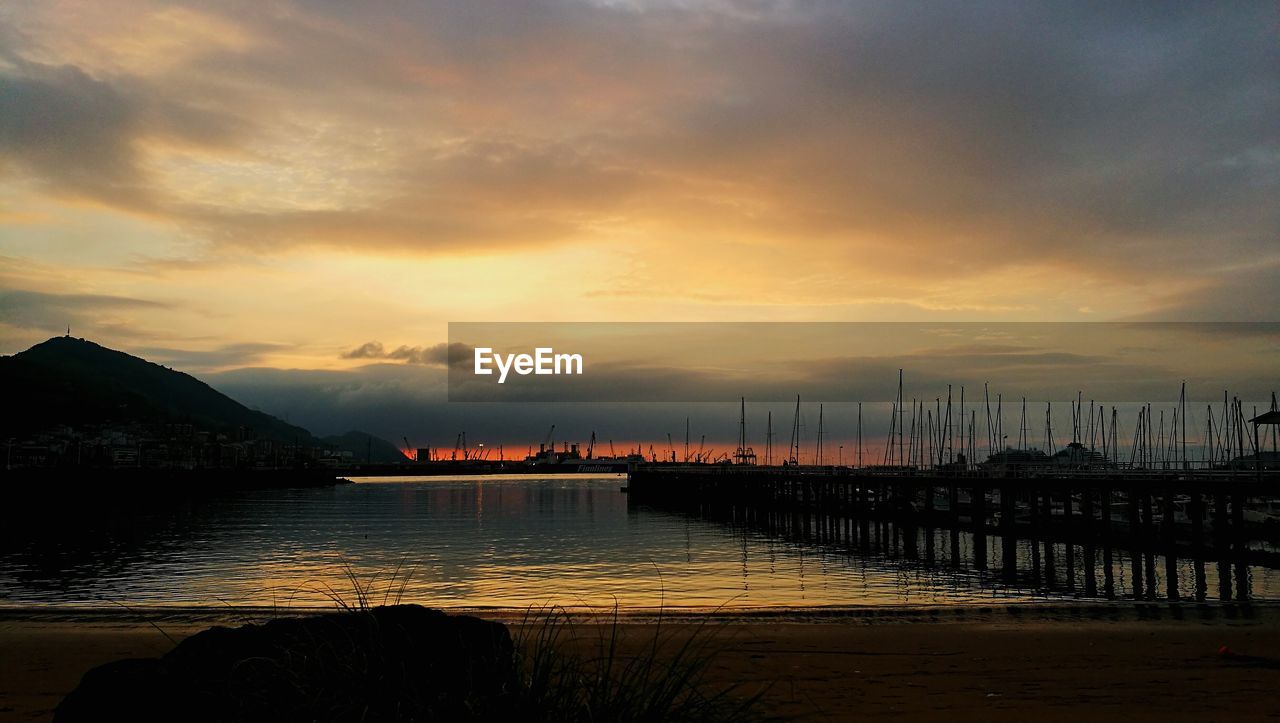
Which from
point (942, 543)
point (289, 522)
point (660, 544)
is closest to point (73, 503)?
point (289, 522)

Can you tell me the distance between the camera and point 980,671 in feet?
41.2

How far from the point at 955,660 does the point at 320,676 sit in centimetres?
1047

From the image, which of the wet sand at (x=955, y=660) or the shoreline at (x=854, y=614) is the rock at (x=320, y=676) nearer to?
the wet sand at (x=955, y=660)

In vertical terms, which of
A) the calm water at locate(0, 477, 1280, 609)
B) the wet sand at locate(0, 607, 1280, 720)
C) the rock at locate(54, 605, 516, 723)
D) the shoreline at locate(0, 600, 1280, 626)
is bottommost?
the calm water at locate(0, 477, 1280, 609)

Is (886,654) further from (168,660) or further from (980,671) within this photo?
(168,660)

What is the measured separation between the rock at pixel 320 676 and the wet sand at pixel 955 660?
2958 millimetres

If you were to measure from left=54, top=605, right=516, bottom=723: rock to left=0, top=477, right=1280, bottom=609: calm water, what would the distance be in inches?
320

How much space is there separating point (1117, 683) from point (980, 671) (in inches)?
64.6

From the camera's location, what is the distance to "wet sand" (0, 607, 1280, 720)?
10.6 meters

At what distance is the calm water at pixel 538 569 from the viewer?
28.6 meters

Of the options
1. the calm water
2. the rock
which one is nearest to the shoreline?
the calm water

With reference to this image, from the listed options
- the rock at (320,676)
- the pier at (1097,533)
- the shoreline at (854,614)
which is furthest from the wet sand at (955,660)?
the pier at (1097,533)

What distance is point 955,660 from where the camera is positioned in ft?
44.0

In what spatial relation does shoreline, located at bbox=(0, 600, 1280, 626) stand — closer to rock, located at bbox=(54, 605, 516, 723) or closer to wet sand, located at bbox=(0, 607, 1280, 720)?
wet sand, located at bbox=(0, 607, 1280, 720)
